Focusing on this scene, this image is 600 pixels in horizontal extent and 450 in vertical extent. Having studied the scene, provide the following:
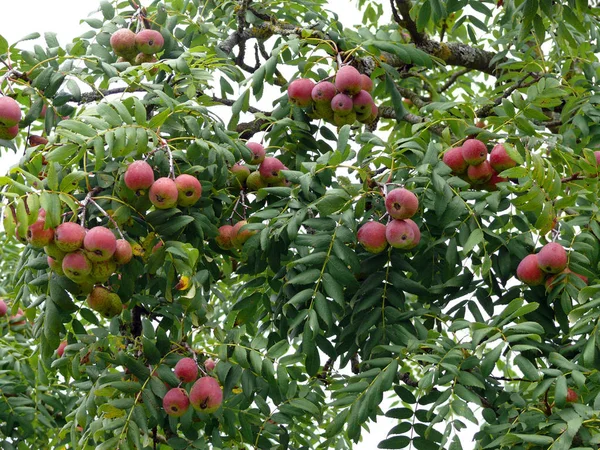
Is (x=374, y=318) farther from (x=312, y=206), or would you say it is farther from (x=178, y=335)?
(x=178, y=335)

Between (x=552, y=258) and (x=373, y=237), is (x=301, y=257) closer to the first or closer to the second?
(x=373, y=237)

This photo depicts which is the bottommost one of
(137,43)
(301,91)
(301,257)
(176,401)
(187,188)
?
(176,401)

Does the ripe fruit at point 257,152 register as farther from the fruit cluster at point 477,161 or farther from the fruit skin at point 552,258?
the fruit skin at point 552,258

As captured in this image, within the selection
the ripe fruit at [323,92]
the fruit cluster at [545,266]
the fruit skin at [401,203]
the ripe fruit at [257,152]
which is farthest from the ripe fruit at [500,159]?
the ripe fruit at [257,152]

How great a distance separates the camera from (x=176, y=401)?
9.00 ft

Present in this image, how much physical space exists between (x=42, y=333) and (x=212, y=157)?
2.63ft

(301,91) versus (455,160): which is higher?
(301,91)

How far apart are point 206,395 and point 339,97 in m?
1.16

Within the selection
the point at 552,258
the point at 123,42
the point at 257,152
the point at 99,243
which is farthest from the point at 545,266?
the point at 123,42

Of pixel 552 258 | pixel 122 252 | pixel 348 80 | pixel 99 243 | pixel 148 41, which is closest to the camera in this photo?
pixel 99 243

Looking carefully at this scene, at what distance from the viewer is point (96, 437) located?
2852mm

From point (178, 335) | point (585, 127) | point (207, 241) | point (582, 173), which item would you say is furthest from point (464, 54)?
point (178, 335)

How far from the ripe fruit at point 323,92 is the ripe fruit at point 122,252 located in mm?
971

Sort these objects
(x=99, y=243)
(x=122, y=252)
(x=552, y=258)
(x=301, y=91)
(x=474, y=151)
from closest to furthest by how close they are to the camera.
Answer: (x=99, y=243)
(x=122, y=252)
(x=552, y=258)
(x=474, y=151)
(x=301, y=91)
